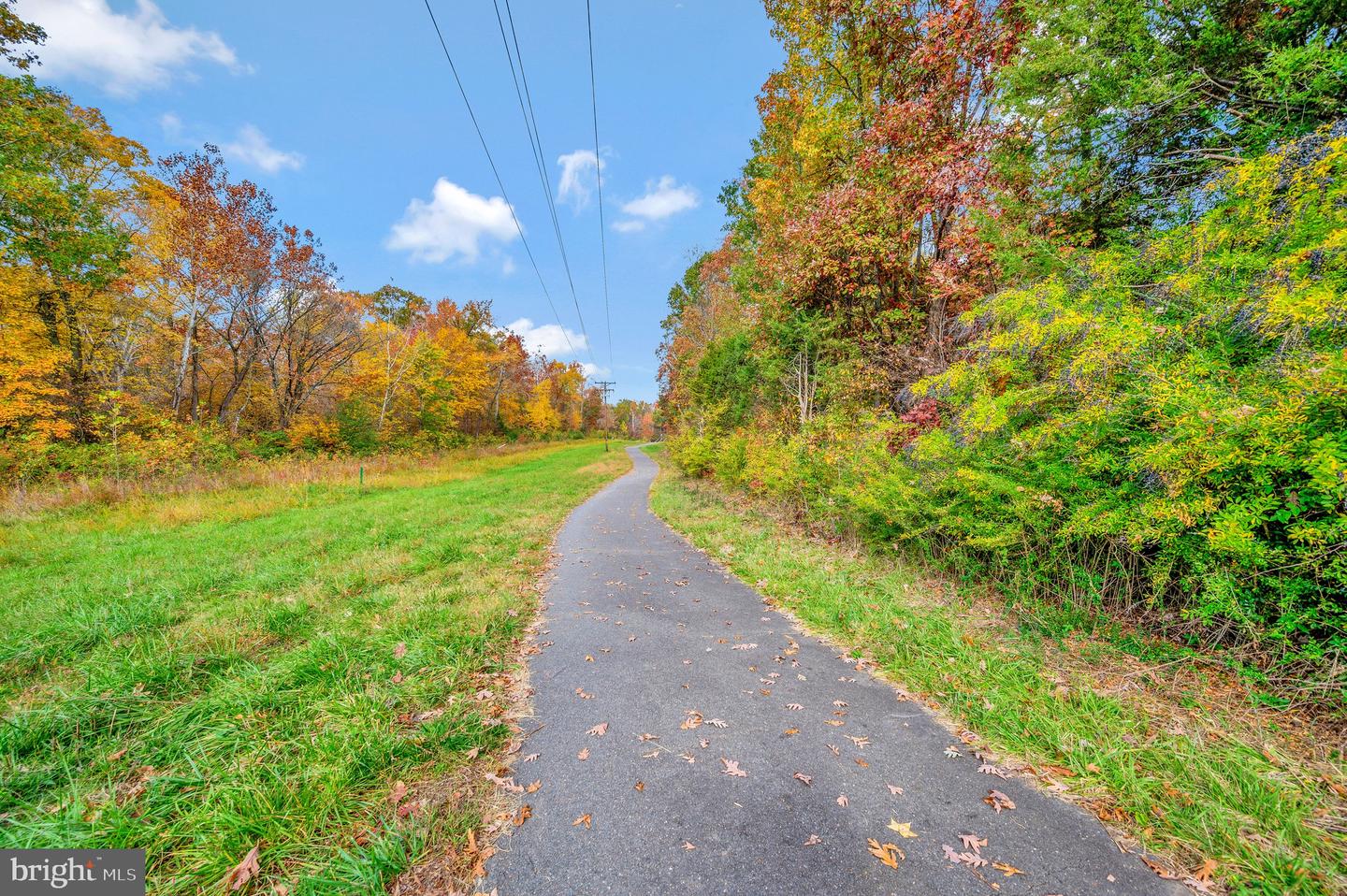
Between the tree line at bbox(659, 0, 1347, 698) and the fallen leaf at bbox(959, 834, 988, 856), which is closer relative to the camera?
the fallen leaf at bbox(959, 834, 988, 856)

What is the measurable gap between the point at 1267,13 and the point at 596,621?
364 inches

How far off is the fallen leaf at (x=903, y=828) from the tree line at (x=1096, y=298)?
2646 millimetres

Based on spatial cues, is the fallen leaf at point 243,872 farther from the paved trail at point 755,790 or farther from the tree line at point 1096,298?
the tree line at point 1096,298

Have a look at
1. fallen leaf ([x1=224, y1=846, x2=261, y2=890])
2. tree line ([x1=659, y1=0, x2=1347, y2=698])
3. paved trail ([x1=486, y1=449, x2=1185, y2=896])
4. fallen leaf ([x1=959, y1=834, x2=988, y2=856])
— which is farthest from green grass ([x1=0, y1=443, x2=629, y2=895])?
tree line ([x1=659, y1=0, x2=1347, y2=698])

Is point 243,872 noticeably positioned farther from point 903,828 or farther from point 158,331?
point 158,331

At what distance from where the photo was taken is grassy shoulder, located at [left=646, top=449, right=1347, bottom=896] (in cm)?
200

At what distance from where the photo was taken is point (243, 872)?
1.93 metres

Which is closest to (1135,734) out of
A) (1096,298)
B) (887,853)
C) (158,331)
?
(887,853)

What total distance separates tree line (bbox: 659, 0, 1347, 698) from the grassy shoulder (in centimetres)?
46

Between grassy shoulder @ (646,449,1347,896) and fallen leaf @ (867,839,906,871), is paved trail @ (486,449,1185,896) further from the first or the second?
grassy shoulder @ (646,449,1347,896)

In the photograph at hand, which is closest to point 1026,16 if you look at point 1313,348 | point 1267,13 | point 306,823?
point 1267,13

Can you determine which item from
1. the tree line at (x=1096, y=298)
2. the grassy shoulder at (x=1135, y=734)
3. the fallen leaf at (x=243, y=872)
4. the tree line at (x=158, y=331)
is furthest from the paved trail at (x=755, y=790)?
the tree line at (x=158, y=331)

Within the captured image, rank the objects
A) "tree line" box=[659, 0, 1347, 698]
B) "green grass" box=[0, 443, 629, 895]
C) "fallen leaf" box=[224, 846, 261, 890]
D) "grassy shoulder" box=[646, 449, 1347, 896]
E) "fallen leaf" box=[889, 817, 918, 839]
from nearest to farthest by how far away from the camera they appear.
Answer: "fallen leaf" box=[224, 846, 261, 890]
"grassy shoulder" box=[646, 449, 1347, 896]
"green grass" box=[0, 443, 629, 895]
"fallen leaf" box=[889, 817, 918, 839]
"tree line" box=[659, 0, 1347, 698]

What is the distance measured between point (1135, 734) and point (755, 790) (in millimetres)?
2475
